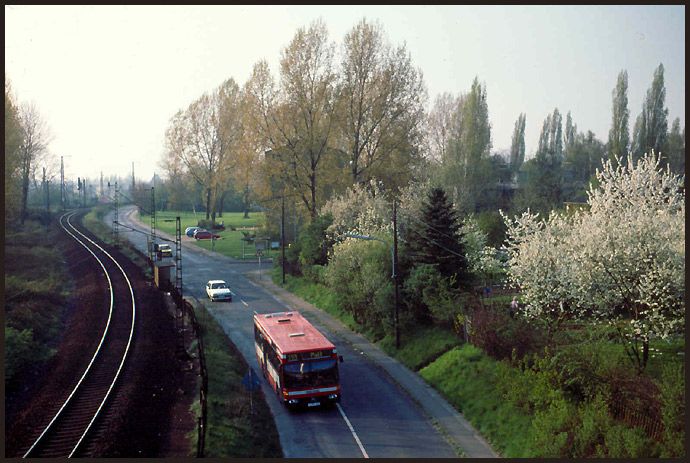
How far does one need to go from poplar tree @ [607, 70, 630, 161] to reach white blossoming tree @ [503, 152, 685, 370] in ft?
137

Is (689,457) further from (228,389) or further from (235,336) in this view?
(235,336)

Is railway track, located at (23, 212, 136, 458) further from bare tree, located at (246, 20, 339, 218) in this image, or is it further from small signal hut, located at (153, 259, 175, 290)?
bare tree, located at (246, 20, 339, 218)

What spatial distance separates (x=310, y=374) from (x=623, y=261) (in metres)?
11.5

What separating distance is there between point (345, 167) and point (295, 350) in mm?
29668

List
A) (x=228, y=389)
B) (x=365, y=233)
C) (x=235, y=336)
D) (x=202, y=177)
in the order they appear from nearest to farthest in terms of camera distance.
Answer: (x=228, y=389) → (x=235, y=336) → (x=365, y=233) → (x=202, y=177)

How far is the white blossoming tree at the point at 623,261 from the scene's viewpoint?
1659 centimetres

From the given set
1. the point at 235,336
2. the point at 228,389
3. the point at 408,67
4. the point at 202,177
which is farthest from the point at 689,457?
the point at 202,177

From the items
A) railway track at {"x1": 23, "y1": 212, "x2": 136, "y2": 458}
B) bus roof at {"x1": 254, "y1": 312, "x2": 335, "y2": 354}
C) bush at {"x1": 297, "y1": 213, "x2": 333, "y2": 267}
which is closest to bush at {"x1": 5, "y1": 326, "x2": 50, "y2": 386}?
railway track at {"x1": 23, "y1": 212, "x2": 136, "y2": 458}

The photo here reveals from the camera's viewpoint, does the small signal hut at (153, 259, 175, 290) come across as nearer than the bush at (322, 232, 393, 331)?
No

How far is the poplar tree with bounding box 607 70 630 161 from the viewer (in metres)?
57.2

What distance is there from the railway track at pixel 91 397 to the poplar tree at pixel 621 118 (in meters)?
50.6

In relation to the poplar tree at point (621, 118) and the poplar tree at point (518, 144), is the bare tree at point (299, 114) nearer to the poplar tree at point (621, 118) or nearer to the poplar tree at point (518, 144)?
the poplar tree at point (621, 118)

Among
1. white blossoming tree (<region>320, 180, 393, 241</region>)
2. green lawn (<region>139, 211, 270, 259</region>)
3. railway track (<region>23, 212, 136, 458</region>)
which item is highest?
white blossoming tree (<region>320, 180, 393, 241</region>)

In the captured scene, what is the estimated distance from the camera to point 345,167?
4750 cm
